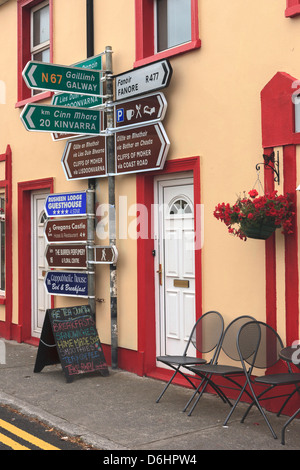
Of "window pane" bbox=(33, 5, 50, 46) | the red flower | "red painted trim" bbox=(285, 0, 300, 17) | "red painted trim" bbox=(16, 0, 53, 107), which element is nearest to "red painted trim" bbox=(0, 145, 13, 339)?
"red painted trim" bbox=(16, 0, 53, 107)

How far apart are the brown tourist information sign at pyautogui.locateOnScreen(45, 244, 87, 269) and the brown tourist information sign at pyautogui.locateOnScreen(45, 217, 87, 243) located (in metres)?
0.10

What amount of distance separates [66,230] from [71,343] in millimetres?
1985

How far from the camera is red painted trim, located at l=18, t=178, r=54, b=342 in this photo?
35.2 ft

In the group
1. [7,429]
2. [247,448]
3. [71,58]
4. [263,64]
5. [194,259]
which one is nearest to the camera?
[247,448]

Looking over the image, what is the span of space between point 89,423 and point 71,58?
5767 millimetres

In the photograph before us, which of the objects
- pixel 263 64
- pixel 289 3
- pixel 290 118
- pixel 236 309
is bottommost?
pixel 236 309

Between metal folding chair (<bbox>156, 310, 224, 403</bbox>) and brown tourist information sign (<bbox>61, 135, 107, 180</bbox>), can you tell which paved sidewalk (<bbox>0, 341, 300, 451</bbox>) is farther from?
brown tourist information sign (<bbox>61, 135, 107, 180</bbox>)

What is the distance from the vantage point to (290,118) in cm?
607

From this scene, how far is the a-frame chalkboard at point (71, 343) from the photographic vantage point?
7.82 metres

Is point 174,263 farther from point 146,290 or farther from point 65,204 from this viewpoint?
point 65,204

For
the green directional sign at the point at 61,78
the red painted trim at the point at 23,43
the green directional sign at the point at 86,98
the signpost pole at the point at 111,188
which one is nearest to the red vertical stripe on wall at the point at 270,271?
the signpost pole at the point at 111,188
